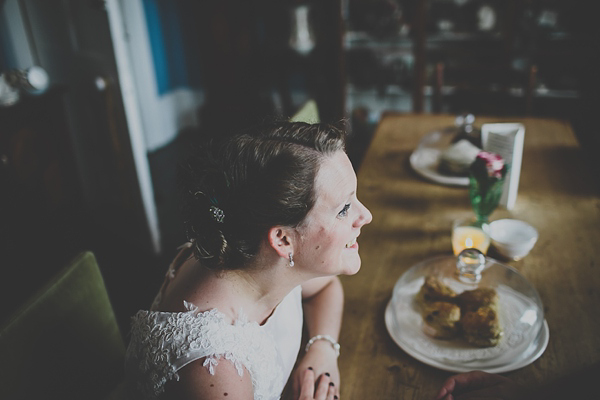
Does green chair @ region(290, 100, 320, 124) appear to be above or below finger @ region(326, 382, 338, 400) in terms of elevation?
above

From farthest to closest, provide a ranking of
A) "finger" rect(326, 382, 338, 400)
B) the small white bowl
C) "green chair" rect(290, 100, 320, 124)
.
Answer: "green chair" rect(290, 100, 320, 124) → the small white bowl → "finger" rect(326, 382, 338, 400)

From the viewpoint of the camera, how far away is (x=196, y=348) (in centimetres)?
89

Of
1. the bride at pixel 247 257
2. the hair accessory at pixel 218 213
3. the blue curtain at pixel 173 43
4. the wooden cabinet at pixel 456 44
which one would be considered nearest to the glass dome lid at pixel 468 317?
the bride at pixel 247 257

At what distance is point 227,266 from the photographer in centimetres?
98

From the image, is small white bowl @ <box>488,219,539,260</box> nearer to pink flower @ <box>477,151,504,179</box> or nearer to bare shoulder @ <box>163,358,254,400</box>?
pink flower @ <box>477,151,504,179</box>

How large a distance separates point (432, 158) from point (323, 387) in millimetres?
1276

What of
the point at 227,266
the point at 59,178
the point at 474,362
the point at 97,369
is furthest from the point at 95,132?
the point at 474,362

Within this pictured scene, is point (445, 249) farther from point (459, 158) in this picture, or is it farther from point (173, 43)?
point (173, 43)

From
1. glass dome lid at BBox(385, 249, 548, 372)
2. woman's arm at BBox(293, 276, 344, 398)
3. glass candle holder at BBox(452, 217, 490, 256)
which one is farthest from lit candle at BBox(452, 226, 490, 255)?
woman's arm at BBox(293, 276, 344, 398)

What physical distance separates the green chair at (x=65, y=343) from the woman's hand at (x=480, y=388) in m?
0.78

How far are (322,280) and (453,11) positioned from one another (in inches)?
140

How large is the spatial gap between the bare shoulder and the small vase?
3.17 ft

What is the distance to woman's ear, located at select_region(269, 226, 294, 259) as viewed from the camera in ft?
3.05

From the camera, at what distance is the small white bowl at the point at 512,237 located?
4.44ft
